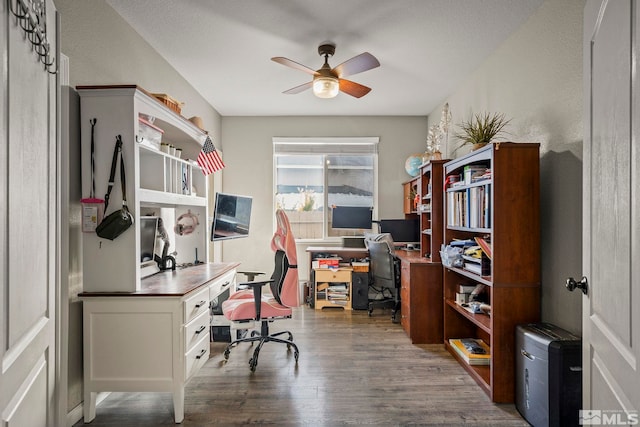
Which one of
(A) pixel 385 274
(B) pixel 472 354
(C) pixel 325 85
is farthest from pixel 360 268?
(C) pixel 325 85

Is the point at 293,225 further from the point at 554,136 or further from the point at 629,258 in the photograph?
the point at 629,258

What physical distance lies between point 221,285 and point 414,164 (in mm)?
3293

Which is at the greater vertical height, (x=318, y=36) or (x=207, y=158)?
(x=318, y=36)

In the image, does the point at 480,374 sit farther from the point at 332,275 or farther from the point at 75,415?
the point at 75,415

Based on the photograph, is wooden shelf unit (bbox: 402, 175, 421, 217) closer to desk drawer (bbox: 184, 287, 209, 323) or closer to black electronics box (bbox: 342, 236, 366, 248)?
black electronics box (bbox: 342, 236, 366, 248)

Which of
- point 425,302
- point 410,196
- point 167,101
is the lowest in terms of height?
point 425,302

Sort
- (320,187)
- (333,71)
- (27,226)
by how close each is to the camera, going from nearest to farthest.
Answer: (27,226) → (333,71) → (320,187)

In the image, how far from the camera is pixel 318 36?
2953mm

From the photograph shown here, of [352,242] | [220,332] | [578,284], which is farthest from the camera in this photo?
[352,242]

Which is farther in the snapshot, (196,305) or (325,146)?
(325,146)

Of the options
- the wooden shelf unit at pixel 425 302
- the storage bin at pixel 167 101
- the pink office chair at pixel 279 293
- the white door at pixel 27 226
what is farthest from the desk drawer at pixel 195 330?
the wooden shelf unit at pixel 425 302

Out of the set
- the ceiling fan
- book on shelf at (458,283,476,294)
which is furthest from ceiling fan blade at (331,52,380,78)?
book on shelf at (458,283,476,294)

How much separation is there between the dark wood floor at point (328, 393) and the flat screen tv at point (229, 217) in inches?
47.9

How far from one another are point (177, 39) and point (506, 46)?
2.77 meters
